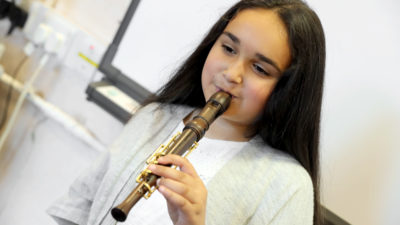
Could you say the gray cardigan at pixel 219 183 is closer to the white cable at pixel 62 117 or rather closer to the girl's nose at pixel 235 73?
the girl's nose at pixel 235 73

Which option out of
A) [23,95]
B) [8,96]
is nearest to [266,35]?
[23,95]

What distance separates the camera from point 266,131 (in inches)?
29.1

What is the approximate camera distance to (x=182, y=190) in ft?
1.69

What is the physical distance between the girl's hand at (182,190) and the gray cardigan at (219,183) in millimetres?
177

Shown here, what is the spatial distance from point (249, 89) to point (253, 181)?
19cm

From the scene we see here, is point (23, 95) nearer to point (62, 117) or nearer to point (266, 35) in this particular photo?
point (62, 117)

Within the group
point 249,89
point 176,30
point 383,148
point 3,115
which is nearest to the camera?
point 249,89

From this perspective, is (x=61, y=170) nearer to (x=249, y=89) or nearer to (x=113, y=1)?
(x=113, y=1)

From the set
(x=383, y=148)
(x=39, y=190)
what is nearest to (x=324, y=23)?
(x=383, y=148)

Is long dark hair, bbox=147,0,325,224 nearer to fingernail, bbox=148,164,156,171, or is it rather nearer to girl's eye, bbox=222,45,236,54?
girl's eye, bbox=222,45,236,54

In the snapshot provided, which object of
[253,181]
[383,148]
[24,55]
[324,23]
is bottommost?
[24,55]

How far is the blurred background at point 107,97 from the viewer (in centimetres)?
82

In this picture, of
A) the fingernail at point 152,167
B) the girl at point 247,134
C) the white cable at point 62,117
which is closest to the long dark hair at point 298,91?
the girl at point 247,134

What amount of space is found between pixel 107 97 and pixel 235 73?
0.59 metres
